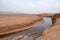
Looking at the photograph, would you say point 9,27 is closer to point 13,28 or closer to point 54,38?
point 13,28

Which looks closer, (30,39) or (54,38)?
(54,38)

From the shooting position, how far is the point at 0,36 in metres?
6.41

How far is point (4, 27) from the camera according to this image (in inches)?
286

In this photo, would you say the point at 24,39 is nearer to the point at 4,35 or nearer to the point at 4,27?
the point at 4,35

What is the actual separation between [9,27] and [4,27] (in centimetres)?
49

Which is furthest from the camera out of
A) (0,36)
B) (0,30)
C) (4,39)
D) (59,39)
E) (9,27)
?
(9,27)

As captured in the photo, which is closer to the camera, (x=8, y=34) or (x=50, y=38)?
(x=50, y=38)

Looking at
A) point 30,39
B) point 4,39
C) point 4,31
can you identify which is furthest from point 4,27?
point 30,39

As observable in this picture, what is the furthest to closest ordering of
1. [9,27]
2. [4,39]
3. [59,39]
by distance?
[9,27] → [4,39] → [59,39]

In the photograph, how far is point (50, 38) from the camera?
16.1ft

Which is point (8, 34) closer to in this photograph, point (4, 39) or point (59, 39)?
point (4, 39)

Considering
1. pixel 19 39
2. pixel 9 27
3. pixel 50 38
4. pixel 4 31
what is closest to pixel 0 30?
pixel 4 31

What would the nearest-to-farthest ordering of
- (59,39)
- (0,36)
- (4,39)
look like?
(59,39) → (4,39) → (0,36)

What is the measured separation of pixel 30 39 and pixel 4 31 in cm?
168
